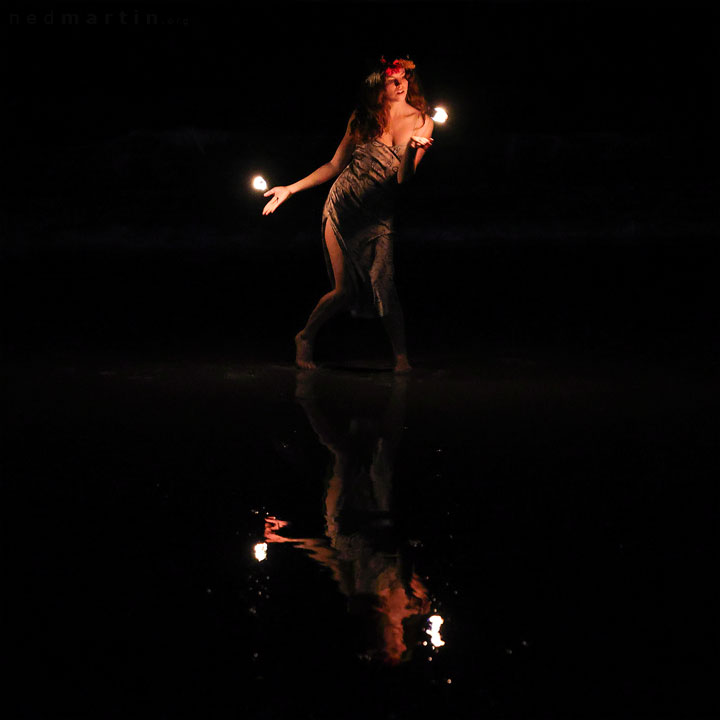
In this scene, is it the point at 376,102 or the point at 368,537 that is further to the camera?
the point at 376,102

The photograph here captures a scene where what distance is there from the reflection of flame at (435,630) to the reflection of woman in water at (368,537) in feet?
0.09

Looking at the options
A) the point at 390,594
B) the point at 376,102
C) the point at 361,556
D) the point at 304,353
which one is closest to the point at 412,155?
the point at 376,102

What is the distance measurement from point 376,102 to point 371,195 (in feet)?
1.67

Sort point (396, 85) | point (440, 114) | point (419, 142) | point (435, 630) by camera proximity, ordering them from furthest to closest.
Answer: point (396, 85) < point (440, 114) < point (419, 142) < point (435, 630)

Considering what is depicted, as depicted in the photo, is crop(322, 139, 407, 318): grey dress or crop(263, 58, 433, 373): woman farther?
crop(322, 139, 407, 318): grey dress

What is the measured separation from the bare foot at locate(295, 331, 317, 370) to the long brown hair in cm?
119

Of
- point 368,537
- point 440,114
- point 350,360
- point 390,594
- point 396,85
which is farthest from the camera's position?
point 350,360

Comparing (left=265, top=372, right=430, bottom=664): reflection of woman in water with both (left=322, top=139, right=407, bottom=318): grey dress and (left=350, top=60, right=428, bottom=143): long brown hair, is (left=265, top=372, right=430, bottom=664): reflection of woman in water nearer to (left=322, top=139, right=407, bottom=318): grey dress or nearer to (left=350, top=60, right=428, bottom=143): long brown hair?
(left=322, top=139, right=407, bottom=318): grey dress

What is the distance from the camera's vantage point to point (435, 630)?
256cm

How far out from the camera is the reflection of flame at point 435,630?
8.18ft

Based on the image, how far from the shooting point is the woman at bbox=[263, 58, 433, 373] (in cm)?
601

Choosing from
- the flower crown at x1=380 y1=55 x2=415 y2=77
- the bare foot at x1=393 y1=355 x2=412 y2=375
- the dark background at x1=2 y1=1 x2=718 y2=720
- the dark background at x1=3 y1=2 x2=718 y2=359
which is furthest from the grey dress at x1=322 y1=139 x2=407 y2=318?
the dark background at x1=3 y1=2 x2=718 y2=359

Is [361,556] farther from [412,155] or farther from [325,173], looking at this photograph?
[325,173]

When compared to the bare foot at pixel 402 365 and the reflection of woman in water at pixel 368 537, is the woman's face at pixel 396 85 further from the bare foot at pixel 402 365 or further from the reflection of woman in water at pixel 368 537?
the reflection of woman in water at pixel 368 537
